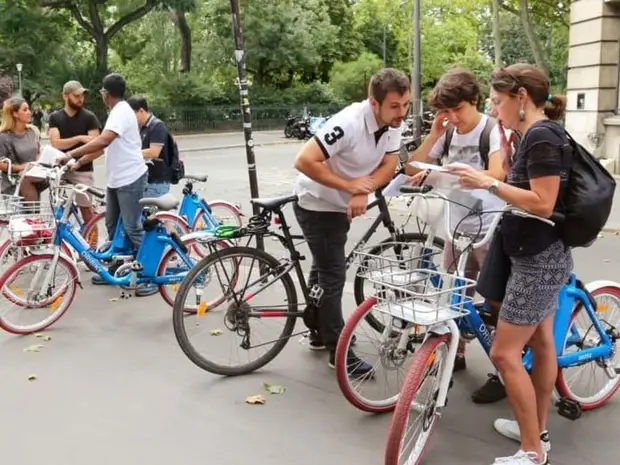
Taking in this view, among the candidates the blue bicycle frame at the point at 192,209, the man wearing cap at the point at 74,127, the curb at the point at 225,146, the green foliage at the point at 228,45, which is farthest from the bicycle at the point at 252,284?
the green foliage at the point at 228,45

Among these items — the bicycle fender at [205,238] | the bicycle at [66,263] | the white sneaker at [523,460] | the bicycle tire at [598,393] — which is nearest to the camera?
the white sneaker at [523,460]

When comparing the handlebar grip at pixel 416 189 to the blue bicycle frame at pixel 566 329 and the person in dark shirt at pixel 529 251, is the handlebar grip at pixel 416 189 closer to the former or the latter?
the person in dark shirt at pixel 529 251

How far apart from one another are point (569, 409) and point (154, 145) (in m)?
4.50

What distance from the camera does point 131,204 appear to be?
20.1 ft

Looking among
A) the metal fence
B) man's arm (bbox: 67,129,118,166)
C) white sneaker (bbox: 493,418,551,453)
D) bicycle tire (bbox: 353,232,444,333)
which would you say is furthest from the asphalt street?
the metal fence

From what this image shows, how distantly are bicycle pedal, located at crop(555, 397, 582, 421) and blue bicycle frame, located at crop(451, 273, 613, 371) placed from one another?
0.64 feet

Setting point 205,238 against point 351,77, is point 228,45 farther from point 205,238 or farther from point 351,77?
point 205,238

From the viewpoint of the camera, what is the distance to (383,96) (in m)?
3.89

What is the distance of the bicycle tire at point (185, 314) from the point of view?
4285mm

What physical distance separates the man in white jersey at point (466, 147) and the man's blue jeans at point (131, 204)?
2777mm

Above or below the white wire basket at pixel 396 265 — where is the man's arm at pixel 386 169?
above

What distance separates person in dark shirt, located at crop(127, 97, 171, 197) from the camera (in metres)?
6.76

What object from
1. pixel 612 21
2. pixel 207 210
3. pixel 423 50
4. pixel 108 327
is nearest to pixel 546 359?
pixel 108 327

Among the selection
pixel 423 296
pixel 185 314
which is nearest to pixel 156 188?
pixel 185 314
